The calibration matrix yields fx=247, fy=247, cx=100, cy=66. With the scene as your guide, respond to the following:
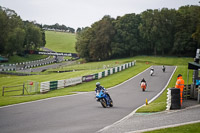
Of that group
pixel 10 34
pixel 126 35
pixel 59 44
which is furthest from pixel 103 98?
pixel 59 44

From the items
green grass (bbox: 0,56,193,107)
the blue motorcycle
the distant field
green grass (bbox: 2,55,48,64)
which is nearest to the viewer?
the blue motorcycle

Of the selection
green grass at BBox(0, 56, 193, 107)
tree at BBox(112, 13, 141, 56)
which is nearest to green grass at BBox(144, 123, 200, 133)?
green grass at BBox(0, 56, 193, 107)

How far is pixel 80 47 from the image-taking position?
93000 millimetres

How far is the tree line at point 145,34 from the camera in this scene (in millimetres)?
84562

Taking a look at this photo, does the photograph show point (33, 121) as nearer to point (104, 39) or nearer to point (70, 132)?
point (70, 132)

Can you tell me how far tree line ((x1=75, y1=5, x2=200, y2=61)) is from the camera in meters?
84.6

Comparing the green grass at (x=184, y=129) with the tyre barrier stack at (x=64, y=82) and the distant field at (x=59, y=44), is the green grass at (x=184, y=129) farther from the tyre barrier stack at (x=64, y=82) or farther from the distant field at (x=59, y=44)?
the distant field at (x=59, y=44)

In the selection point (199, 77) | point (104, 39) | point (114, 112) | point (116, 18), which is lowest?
point (114, 112)

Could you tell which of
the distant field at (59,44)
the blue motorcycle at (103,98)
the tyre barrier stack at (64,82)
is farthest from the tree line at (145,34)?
the blue motorcycle at (103,98)

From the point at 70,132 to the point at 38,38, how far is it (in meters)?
105

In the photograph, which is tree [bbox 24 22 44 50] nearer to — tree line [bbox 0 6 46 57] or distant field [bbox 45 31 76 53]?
tree line [bbox 0 6 46 57]

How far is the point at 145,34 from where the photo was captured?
290ft

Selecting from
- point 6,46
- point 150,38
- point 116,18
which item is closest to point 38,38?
point 6,46

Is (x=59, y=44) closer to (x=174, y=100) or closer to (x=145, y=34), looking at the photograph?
(x=145, y=34)
